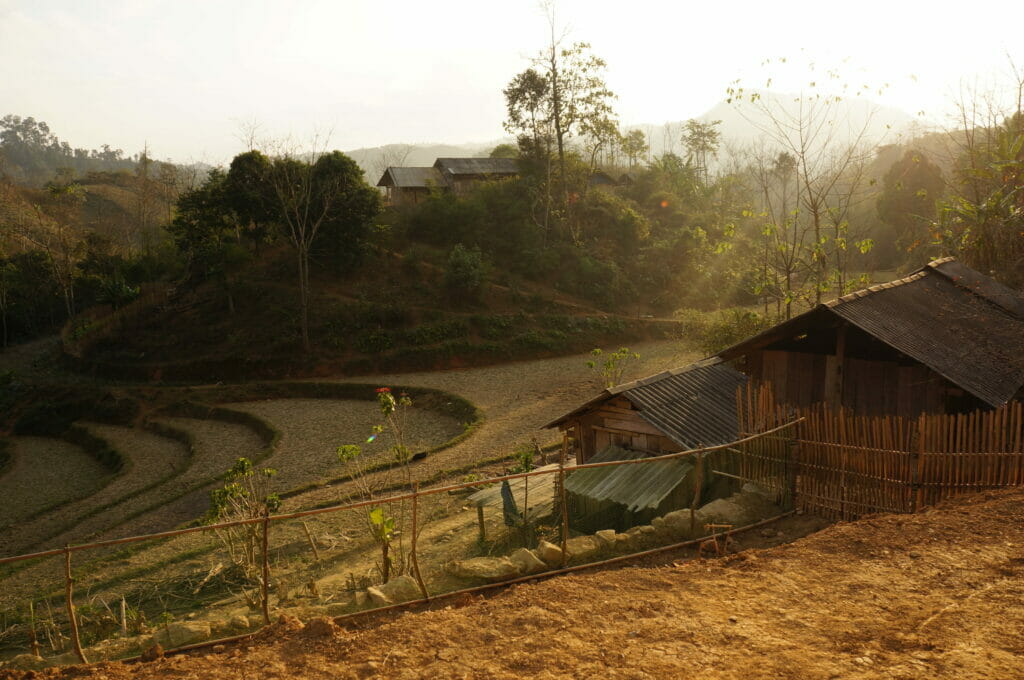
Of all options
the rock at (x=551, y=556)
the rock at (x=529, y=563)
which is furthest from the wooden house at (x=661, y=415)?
the rock at (x=529, y=563)

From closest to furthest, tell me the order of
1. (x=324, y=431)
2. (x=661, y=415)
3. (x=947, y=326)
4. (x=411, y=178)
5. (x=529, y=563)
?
(x=529, y=563)
(x=661, y=415)
(x=947, y=326)
(x=324, y=431)
(x=411, y=178)

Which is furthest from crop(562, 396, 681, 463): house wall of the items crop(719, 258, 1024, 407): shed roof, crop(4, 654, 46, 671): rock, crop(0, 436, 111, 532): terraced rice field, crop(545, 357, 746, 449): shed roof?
crop(0, 436, 111, 532): terraced rice field

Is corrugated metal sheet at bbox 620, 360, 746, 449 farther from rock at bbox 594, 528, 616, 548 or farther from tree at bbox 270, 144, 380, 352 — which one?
tree at bbox 270, 144, 380, 352

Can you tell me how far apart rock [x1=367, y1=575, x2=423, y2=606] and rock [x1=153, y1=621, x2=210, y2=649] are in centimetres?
147

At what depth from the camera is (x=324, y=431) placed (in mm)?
19844

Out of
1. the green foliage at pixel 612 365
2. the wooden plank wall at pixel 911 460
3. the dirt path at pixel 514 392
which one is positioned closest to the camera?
the wooden plank wall at pixel 911 460

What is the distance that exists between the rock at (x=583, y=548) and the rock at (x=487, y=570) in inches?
26.1

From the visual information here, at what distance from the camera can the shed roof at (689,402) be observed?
35.2ft

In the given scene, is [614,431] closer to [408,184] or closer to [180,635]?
[180,635]

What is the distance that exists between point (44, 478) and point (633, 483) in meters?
17.6

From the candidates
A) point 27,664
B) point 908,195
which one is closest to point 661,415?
point 27,664

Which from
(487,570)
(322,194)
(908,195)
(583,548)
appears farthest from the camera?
(908,195)

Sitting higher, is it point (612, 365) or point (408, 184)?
point (408, 184)

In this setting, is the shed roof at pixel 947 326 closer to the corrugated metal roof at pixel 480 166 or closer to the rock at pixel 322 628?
the rock at pixel 322 628
